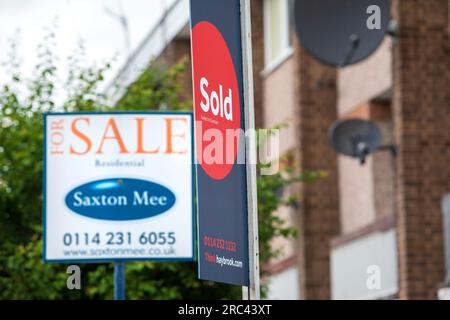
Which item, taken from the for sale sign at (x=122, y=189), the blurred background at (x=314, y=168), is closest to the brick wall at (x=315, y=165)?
the blurred background at (x=314, y=168)

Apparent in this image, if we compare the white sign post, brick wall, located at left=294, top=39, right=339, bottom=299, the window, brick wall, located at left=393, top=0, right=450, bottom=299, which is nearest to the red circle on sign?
the white sign post

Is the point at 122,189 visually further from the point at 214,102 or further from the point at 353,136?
the point at 353,136

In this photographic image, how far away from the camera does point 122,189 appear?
10922 mm

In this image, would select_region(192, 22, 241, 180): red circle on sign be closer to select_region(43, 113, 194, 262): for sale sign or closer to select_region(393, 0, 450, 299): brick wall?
select_region(43, 113, 194, 262): for sale sign

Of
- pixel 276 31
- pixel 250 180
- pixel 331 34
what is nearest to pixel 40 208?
pixel 331 34

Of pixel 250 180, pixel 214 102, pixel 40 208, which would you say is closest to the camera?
pixel 214 102

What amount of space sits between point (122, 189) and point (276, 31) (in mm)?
19911

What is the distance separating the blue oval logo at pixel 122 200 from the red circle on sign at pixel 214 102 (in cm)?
341

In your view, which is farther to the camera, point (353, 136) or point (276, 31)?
point (276, 31)

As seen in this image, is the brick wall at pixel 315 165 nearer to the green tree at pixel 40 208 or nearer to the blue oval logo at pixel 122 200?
the green tree at pixel 40 208

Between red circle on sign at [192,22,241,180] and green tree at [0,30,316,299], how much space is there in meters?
7.07

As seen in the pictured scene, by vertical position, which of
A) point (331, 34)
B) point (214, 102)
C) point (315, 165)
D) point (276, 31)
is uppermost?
point (276, 31)

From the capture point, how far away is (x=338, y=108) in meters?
26.5
